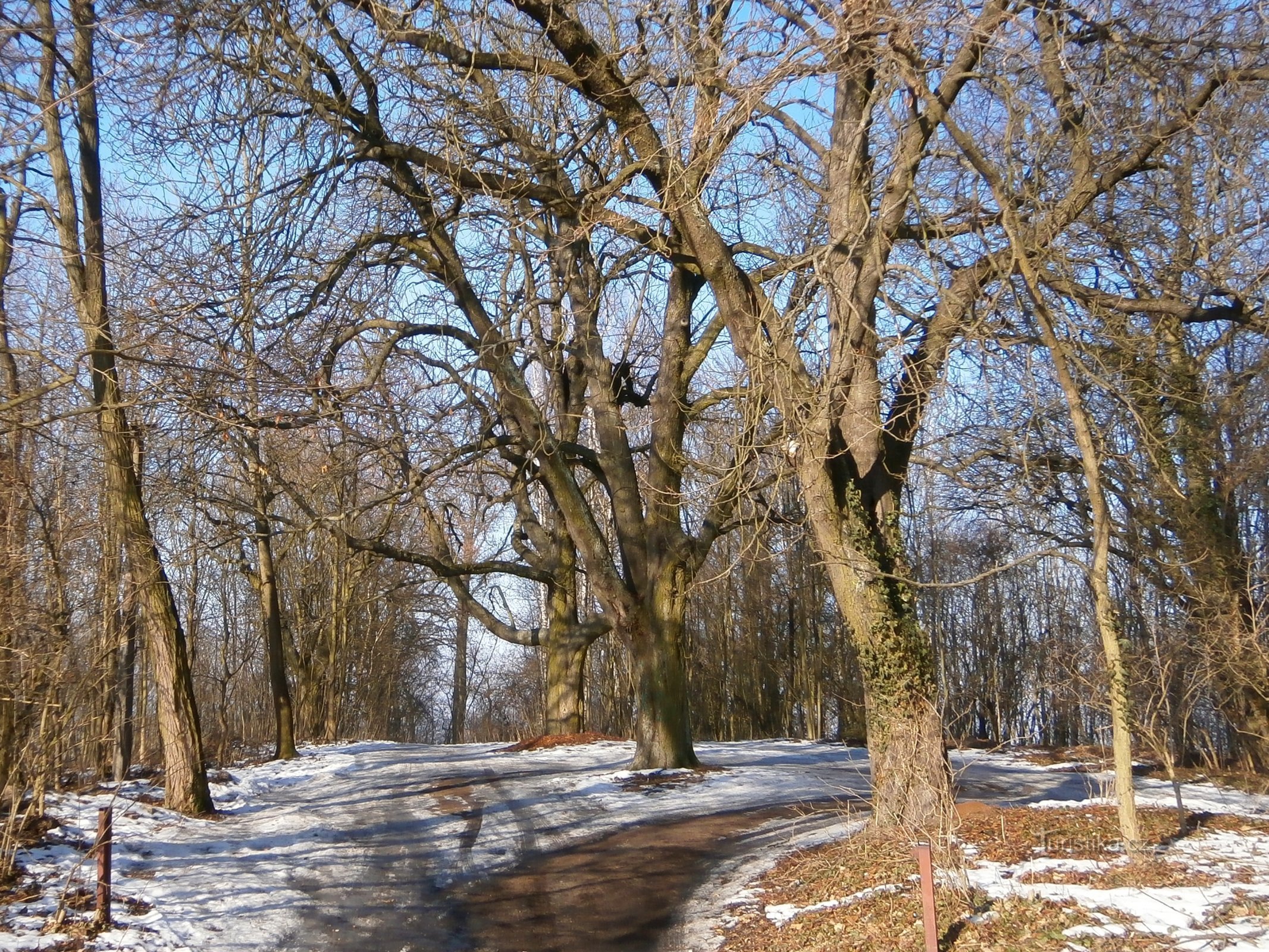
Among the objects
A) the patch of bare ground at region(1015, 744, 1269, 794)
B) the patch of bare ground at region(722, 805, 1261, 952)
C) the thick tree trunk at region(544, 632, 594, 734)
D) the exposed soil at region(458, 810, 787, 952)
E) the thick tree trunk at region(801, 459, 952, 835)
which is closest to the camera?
the patch of bare ground at region(722, 805, 1261, 952)

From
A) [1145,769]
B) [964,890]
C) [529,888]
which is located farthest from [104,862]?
[1145,769]

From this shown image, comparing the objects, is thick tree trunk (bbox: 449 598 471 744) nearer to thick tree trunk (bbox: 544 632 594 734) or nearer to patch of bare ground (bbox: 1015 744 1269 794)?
thick tree trunk (bbox: 544 632 594 734)

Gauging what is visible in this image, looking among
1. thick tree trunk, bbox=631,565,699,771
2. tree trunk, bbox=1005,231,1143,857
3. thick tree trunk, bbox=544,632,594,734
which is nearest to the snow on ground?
thick tree trunk, bbox=631,565,699,771

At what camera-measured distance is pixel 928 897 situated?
244 inches

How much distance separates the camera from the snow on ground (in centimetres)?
812

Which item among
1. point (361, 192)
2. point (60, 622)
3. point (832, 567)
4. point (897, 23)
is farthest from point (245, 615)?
point (897, 23)

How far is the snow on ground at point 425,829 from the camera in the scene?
8.12 metres

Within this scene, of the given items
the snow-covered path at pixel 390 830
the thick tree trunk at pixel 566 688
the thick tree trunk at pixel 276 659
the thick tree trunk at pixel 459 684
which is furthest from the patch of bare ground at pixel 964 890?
the thick tree trunk at pixel 459 684

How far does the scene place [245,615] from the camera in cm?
3391

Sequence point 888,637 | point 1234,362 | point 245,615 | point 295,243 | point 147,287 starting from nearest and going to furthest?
point 888,637
point 147,287
point 295,243
point 1234,362
point 245,615

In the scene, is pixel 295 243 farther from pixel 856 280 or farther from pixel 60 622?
pixel 856 280

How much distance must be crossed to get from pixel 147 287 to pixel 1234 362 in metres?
17.6

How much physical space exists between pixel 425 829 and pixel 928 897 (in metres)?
8.12

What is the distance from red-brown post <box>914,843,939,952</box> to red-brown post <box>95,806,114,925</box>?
615 cm
